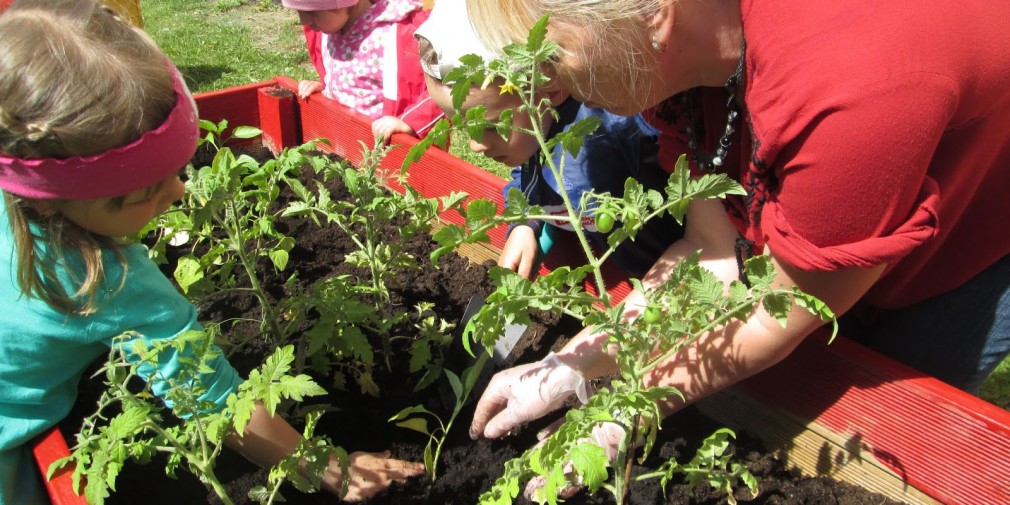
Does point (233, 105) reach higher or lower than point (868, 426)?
lower

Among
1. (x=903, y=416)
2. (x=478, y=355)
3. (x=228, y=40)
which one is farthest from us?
(x=228, y=40)

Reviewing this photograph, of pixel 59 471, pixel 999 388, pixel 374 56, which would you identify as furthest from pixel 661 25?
pixel 374 56

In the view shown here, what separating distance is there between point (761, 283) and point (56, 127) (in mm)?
1189

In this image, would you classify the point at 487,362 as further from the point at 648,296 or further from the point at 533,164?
the point at 648,296

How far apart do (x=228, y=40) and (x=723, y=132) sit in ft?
21.2

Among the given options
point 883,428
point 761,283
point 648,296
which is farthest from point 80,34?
point 883,428

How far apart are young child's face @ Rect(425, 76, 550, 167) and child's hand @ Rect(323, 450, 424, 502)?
30.9 inches

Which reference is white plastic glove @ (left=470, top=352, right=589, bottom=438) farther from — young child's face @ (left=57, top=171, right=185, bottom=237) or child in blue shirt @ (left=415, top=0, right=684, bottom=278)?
young child's face @ (left=57, top=171, right=185, bottom=237)


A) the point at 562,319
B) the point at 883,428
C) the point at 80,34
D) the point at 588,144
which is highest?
the point at 80,34

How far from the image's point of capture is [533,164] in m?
2.17

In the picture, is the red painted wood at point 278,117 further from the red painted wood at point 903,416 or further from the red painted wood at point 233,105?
the red painted wood at point 903,416

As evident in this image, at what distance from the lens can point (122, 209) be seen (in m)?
1.38

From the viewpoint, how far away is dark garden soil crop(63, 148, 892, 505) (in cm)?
167

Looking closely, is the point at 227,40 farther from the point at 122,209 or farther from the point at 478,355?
the point at 122,209
